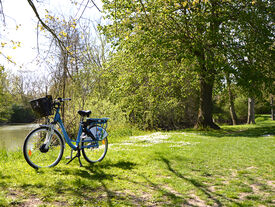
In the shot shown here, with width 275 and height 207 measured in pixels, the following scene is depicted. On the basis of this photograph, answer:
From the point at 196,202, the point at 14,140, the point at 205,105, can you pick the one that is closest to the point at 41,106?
the point at 196,202

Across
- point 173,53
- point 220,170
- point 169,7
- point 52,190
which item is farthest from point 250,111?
point 52,190

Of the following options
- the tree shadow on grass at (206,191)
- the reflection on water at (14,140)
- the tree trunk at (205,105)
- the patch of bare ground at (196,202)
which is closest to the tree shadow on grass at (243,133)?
the tree trunk at (205,105)

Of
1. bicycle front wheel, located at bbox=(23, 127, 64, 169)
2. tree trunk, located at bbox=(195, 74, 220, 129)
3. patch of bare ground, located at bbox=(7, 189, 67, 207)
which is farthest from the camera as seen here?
tree trunk, located at bbox=(195, 74, 220, 129)

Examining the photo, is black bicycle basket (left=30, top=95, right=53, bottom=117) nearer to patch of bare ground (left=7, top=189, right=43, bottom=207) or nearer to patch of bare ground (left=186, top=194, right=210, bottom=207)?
patch of bare ground (left=7, top=189, right=43, bottom=207)

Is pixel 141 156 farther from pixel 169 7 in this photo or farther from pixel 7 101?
pixel 7 101

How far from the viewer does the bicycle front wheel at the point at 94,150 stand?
6049mm

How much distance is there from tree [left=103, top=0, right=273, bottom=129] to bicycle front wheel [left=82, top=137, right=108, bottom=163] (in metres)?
8.43

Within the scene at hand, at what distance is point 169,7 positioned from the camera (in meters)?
13.8

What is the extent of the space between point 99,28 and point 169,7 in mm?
4945

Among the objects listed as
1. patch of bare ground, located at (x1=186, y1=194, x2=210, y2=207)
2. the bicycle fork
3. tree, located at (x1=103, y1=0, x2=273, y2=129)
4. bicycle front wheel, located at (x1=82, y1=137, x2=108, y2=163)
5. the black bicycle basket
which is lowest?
patch of bare ground, located at (x1=186, y1=194, x2=210, y2=207)

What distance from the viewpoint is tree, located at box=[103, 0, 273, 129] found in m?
13.9

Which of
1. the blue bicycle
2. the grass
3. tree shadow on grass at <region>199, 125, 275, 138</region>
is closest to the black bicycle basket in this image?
the blue bicycle

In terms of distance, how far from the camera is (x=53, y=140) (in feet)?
18.9

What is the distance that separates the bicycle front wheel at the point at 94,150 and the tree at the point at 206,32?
8.43 meters
